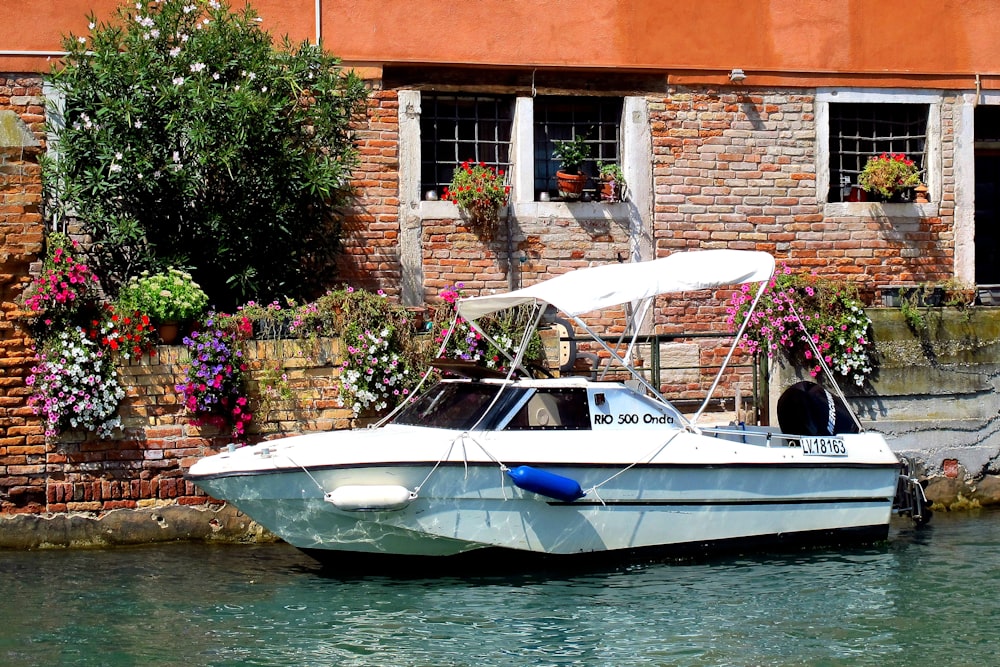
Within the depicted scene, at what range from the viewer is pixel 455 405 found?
993cm

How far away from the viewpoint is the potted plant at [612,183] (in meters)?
13.6

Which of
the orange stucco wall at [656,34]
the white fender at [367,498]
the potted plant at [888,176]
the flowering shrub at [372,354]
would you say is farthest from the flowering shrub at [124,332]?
the potted plant at [888,176]

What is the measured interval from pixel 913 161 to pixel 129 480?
8918mm

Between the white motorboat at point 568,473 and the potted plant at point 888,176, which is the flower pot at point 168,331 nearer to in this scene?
the white motorboat at point 568,473

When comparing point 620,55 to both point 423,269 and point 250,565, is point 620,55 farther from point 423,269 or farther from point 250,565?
point 250,565

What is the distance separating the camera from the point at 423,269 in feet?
43.6

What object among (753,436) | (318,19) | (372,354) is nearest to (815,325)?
(753,436)

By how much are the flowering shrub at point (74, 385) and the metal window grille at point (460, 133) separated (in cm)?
416

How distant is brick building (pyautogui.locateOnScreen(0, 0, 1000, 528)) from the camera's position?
13.2 metres

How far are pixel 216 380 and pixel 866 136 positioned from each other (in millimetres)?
7835

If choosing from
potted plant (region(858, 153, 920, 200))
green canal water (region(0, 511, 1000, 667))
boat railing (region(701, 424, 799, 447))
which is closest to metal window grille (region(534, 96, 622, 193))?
potted plant (region(858, 153, 920, 200))

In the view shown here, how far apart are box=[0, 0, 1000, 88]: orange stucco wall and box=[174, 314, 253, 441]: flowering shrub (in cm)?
369

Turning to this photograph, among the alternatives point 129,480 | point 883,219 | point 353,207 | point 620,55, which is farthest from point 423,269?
point 883,219

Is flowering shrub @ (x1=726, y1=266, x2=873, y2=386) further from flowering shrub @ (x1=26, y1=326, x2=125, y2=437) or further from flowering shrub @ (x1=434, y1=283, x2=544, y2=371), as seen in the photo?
flowering shrub @ (x1=26, y1=326, x2=125, y2=437)
